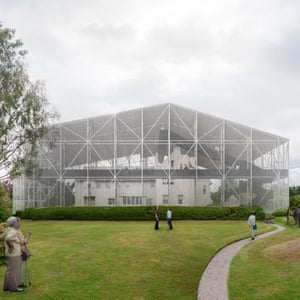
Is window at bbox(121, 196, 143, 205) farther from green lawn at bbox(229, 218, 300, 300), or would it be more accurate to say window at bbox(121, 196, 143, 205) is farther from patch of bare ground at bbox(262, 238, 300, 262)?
patch of bare ground at bbox(262, 238, 300, 262)

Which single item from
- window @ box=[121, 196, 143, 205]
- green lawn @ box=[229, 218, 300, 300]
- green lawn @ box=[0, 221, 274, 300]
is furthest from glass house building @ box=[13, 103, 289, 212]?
green lawn @ box=[229, 218, 300, 300]

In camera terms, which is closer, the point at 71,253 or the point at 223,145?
the point at 71,253

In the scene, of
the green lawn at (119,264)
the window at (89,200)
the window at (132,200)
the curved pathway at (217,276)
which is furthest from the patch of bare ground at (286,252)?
the window at (89,200)

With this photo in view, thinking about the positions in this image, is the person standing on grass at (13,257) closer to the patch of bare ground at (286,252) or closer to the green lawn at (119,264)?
the green lawn at (119,264)

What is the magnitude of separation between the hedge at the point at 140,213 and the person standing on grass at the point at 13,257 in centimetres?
2174

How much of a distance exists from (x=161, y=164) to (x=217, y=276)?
73.4 feet

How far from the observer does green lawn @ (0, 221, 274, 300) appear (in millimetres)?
9719

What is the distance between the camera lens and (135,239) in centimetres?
1817

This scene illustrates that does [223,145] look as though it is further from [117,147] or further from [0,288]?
[0,288]

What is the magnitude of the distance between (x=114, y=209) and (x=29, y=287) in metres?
21.5

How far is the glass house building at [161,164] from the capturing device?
3325 centimetres

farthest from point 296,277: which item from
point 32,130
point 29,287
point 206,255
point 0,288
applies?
point 32,130

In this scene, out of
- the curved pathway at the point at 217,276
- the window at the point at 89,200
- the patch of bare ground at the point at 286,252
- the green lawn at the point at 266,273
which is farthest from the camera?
the window at the point at 89,200

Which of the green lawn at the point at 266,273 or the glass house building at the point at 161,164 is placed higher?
the glass house building at the point at 161,164
